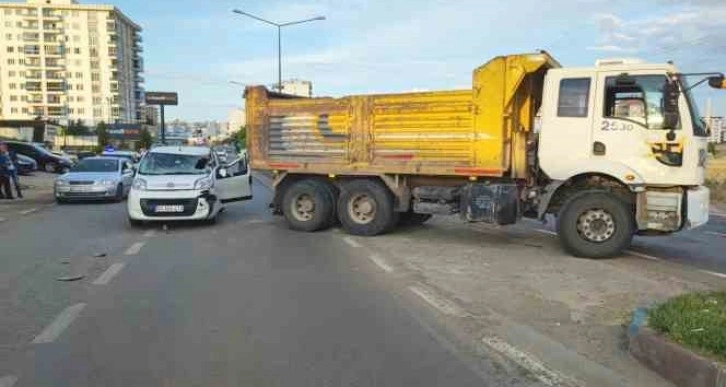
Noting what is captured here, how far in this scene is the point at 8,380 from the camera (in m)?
4.91

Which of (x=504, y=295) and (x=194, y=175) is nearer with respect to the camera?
(x=504, y=295)

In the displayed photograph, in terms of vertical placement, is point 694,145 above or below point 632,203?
above

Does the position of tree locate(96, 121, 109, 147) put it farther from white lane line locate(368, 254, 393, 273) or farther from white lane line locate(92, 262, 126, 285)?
white lane line locate(368, 254, 393, 273)

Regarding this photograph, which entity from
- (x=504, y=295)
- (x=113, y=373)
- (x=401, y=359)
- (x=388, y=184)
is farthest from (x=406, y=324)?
(x=388, y=184)

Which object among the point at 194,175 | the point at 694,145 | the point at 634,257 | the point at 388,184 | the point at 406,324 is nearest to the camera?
the point at 406,324

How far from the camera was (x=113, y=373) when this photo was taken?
16.5 feet

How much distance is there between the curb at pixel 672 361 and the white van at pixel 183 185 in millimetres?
10494

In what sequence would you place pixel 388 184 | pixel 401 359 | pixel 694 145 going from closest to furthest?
pixel 401 359 < pixel 694 145 < pixel 388 184

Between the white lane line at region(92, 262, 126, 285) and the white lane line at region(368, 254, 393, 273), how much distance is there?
3494mm

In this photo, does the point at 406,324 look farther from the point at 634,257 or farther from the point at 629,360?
the point at 634,257

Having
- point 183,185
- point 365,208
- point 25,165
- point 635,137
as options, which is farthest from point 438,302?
point 25,165

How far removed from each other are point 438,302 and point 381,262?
278cm

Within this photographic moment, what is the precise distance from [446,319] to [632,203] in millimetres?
5009

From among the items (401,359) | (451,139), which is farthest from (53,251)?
(401,359)
